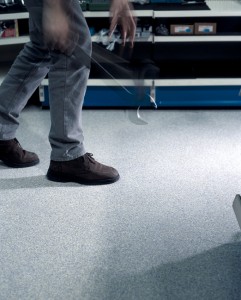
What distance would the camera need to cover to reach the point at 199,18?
2.76m

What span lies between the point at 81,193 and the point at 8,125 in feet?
1.41

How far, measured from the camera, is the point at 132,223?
163cm

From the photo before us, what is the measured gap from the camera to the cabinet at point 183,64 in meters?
2.53

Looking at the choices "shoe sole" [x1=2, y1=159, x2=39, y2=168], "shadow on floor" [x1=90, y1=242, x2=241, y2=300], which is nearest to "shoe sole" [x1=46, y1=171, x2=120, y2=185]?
"shoe sole" [x1=2, y1=159, x2=39, y2=168]

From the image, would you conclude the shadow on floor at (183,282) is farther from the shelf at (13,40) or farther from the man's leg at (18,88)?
the shelf at (13,40)

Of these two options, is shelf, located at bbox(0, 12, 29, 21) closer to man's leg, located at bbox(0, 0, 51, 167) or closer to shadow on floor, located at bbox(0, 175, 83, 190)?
man's leg, located at bbox(0, 0, 51, 167)

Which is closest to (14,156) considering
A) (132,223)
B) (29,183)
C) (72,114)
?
(29,183)

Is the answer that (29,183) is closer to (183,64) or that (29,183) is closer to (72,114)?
(72,114)

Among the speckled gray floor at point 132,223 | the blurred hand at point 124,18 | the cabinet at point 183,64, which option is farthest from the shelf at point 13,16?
the blurred hand at point 124,18

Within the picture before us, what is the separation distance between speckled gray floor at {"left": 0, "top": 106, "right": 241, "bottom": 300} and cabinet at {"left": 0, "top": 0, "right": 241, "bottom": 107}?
1.02 ft

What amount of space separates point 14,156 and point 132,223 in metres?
0.66

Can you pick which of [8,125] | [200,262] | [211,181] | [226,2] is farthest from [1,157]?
[226,2]

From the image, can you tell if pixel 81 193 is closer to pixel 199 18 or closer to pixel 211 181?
pixel 211 181

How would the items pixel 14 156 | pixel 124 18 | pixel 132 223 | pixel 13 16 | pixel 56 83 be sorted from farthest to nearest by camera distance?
pixel 13 16 → pixel 14 156 → pixel 56 83 → pixel 132 223 → pixel 124 18
